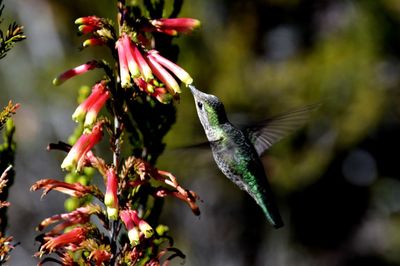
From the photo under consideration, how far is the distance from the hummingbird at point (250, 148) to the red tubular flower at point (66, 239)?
1027 mm

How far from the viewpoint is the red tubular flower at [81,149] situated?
1.85 meters

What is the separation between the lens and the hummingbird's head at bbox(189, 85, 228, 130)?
2569 millimetres

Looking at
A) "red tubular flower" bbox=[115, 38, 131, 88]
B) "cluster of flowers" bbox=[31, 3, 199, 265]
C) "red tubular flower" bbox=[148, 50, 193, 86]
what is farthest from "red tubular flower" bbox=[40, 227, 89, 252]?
"red tubular flower" bbox=[148, 50, 193, 86]

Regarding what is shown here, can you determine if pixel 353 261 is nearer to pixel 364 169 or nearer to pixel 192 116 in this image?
pixel 364 169

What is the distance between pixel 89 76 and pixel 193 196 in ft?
18.2

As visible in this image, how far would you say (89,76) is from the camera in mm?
7289

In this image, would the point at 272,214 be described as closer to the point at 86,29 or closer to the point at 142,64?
the point at 142,64

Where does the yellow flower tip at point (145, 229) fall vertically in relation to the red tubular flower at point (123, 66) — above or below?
below

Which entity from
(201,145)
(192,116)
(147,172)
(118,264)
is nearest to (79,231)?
(118,264)

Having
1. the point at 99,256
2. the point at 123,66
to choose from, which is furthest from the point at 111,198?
the point at 123,66

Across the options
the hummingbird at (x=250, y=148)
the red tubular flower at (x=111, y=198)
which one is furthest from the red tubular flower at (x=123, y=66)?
the hummingbird at (x=250, y=148)

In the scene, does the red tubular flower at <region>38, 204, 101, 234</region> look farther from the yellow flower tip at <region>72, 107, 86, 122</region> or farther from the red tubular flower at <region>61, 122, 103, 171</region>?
the yellow flower tip at <region>72, 107, 86, 122</region>

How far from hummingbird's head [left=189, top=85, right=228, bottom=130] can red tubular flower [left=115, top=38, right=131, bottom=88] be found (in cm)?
69

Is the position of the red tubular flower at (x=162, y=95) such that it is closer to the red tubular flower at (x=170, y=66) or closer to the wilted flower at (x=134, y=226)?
the red tubular flower at (x=170, y=66)
